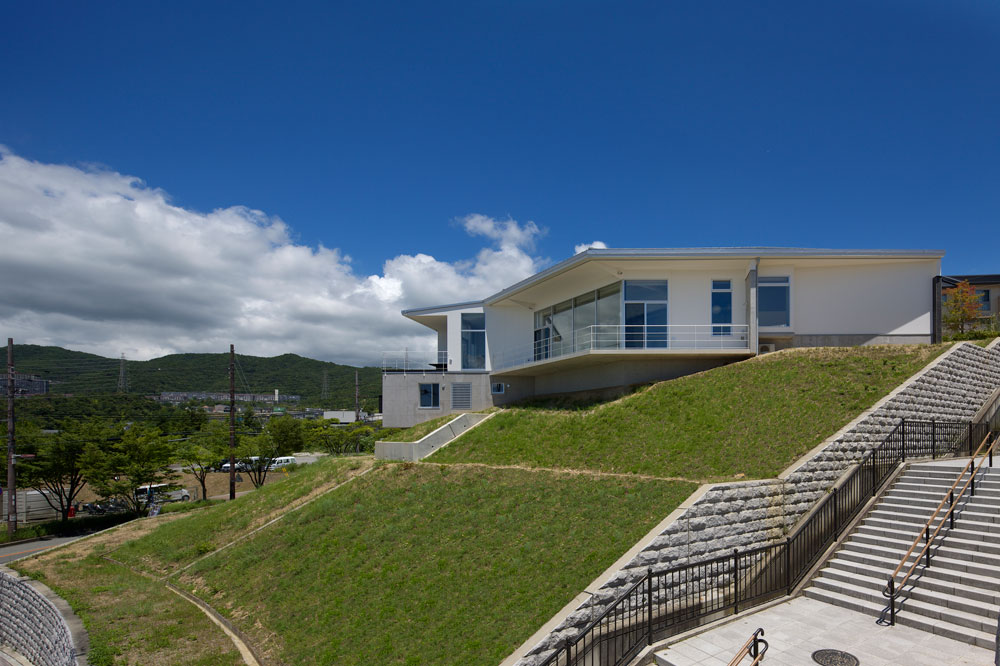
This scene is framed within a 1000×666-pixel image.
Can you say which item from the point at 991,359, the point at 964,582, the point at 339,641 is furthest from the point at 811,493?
the point at 991,359

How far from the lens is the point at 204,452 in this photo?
119 feet

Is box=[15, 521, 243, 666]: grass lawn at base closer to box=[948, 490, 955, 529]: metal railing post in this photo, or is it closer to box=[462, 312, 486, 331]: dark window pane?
box=[948, 490, 955, 529]: metal railing post

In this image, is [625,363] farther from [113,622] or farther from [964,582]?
[113,622]

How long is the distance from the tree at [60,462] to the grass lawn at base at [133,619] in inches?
571

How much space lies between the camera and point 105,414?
2162 inches

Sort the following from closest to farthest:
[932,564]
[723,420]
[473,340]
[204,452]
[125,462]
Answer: [932,564]
[723,420]
[473,340]
[125,462]
[204,452]

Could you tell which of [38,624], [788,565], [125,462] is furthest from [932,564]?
[125,462]

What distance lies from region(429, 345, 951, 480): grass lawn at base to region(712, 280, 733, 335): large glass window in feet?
9.01

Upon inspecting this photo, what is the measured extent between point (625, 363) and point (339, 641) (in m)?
14.2

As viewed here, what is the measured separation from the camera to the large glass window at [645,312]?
20.9 m

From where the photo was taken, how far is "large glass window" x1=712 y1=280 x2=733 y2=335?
20797 millimetres

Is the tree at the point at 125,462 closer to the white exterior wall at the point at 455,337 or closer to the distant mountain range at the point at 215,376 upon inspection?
the white exterior wall at the point at 455,337

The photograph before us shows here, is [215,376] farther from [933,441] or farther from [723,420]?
[933,441]

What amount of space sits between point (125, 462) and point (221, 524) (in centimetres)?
1654
